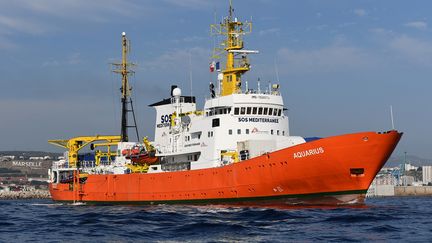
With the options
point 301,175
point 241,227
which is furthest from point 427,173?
point 241,227

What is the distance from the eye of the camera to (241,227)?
23312 millimetres

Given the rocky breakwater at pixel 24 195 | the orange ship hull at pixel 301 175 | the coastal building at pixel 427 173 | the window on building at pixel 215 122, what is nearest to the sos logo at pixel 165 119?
the window on building at pixel 215 122

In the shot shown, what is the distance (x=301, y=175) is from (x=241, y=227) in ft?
29.0

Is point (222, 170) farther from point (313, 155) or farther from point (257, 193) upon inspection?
point (313, 155)

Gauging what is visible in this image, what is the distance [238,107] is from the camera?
37344mm

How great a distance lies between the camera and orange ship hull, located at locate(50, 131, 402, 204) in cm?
3009

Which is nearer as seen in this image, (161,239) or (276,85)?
(161,239)

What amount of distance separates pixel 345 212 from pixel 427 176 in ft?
541

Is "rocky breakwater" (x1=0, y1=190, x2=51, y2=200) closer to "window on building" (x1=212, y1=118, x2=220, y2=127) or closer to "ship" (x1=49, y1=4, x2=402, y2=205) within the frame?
"ship" (x1=49, y1=4, x2=402, y2=205)

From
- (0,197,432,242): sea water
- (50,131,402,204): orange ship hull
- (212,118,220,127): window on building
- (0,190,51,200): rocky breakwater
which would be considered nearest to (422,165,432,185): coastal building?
(0,190,51,200): rocky breakwater

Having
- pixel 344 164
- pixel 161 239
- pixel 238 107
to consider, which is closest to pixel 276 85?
pixel 238 107

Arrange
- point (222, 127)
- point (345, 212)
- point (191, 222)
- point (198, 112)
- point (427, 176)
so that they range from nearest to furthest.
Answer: point (191, 222) < point (345, 212) < point (222, 127) < point (198, 112) < point (427, 176)

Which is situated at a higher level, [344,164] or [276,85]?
[276,85]

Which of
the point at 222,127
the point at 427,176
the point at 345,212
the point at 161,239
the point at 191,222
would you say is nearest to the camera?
the point at 161,239
